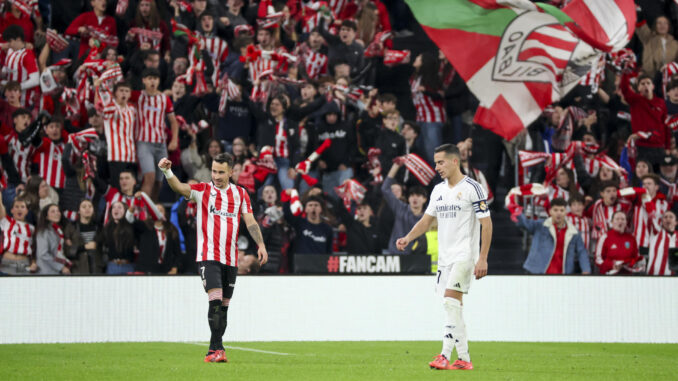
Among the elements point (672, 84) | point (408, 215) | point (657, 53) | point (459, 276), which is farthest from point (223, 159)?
point (657, 53)

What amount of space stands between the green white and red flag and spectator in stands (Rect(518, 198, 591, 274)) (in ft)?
4.59

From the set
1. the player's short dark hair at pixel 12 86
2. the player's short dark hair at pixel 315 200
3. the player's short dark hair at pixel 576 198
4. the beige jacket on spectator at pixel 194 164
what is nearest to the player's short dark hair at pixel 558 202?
the player's short dark hair at pixel 576 198

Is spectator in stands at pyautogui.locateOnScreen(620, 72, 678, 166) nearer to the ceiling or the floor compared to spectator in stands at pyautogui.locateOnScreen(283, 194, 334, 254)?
nearer to the ceiling

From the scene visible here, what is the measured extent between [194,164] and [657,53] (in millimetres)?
8394

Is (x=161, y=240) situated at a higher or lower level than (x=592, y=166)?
lower

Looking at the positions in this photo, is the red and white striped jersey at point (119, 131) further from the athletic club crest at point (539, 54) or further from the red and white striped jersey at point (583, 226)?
the red and white striped jersey at point (583, 226)

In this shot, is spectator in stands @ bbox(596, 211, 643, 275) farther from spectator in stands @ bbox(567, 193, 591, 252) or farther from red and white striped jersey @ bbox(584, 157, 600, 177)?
red and white striped jersey @ bbox(584, 157, 600, 177)

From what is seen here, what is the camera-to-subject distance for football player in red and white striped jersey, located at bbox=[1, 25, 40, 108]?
55.5 ft

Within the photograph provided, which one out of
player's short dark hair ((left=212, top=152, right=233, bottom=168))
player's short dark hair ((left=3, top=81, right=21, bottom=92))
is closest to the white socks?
player's short dark hair ((left=212, top=152, right=233, bottom=168))

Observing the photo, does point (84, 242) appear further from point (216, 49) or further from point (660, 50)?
point (660, 50)

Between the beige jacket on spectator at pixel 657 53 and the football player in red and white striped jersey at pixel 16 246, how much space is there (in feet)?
35.6

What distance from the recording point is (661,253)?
51.2ft

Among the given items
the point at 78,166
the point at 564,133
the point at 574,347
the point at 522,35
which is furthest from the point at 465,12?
the point at 78,166

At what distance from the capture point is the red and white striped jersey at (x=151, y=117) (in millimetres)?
16359
